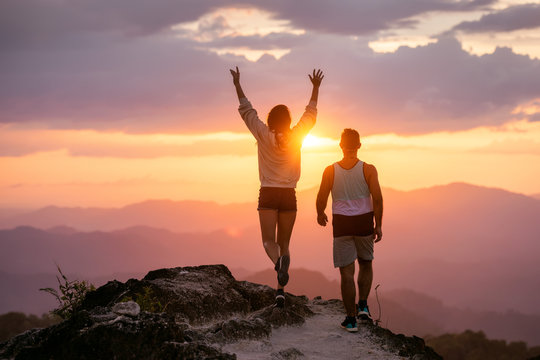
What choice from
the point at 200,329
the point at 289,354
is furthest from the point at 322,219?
the point at 200,329

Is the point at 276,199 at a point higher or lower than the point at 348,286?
higher

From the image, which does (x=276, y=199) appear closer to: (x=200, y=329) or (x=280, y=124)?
(x=280, y=124)

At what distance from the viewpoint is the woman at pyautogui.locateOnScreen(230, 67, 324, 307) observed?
8469 millimetres

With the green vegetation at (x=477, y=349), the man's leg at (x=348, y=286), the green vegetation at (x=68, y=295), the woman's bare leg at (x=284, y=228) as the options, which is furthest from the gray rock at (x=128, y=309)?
the green vegetation at (x=477, y=349)

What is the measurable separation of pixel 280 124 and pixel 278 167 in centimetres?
65

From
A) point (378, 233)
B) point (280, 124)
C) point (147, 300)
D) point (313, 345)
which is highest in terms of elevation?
point (280, 124)

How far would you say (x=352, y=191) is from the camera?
8414 mm

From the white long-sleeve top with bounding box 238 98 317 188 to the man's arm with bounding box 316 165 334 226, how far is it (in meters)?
0.46

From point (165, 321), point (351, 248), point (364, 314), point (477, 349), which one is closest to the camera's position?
point (165, 321)

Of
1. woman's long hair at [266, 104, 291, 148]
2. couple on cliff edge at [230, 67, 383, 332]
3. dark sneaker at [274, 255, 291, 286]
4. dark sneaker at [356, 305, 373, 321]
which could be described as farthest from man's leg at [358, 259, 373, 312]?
woman's long hair at [266, 104, 291, 148]

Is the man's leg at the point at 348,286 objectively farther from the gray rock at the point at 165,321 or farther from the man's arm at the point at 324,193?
the gray rock at the point at 165,321

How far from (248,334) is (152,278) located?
2.85 meters

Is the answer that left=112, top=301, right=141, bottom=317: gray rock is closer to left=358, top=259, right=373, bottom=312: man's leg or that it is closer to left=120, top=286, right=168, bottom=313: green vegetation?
left=120, top=286, right=168, bottom=313: green vegetation

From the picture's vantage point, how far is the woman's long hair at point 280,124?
841 centimetres
